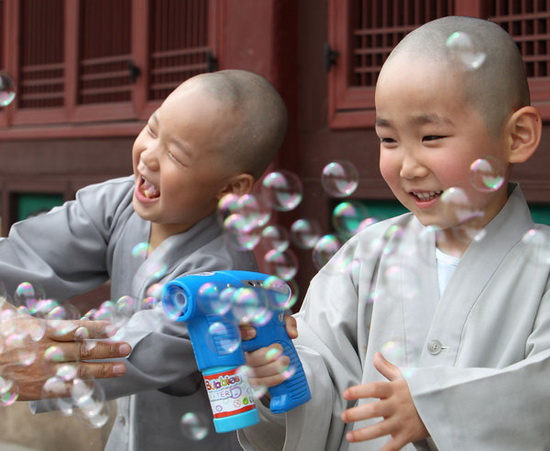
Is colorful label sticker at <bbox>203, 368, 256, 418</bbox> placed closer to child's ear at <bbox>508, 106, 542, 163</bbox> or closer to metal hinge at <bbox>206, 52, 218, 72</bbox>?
child's ear at <bbox>508, 106, 542, 163</bbox>

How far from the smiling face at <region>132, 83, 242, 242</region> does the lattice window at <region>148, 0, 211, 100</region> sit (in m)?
1.61

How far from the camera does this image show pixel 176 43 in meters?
3.66

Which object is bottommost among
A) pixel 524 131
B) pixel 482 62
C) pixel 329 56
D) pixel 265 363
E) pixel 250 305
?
pixel 265 363

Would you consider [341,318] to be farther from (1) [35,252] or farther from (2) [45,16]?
(2) [45,16]

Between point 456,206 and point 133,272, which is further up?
point 456,206

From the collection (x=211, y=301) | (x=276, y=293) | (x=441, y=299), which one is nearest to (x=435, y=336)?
(x=441, y=299)

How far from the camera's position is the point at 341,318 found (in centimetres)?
166

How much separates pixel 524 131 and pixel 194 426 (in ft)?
3.02

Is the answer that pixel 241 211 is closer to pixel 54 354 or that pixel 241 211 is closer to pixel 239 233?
pixel 239 233

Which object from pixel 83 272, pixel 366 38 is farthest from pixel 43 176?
pixel 83 272

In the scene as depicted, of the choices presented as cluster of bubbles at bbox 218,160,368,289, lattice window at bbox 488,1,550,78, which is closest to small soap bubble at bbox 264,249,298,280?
cluster of bubbles at bbox 218,160,368,289

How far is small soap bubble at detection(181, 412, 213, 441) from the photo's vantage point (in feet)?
5.99

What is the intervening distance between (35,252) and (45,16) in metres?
2.55

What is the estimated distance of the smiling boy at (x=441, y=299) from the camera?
1425 mm
